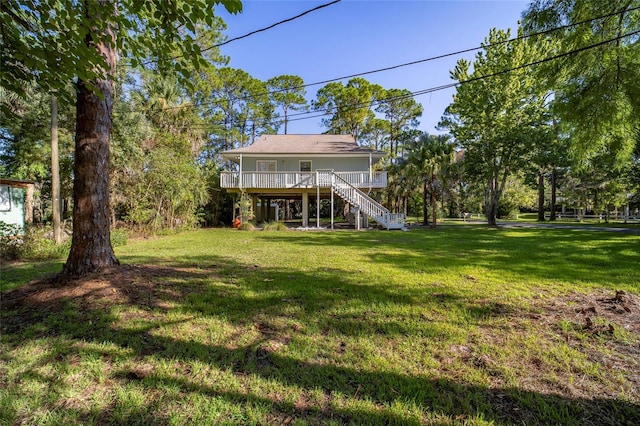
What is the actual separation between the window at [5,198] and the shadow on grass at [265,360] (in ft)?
38.7

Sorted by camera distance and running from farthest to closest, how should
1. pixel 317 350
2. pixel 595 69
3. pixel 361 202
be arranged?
pixel 361 202
pixel 595 69
pixel 317 350

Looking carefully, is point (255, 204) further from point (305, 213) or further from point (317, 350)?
point (317, 350)

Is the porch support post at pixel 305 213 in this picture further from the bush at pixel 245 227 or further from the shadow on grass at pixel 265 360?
the shadow on grass at pixel 265 360

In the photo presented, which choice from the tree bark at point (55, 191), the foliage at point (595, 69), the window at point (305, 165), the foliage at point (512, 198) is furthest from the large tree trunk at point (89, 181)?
the foliage at point (512, 198)

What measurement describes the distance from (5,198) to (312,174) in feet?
46.2

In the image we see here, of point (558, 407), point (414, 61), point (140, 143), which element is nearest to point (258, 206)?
point (140, 143)

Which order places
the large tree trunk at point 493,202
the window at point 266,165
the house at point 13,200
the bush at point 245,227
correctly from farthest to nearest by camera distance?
1. the window at point 266,165
2. the large tree trunk at point 493,202
3. the bush at point 245,227
4. the house at point 13,200

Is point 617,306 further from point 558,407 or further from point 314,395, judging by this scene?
point 314,395

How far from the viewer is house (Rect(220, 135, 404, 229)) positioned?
17.0 meters

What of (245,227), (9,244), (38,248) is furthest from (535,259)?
(245,227)

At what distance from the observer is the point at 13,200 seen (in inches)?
470

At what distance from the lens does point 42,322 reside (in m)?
3.14

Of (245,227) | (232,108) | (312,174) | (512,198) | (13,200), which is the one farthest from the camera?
(512,198)

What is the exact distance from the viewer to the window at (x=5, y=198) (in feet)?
37.7
